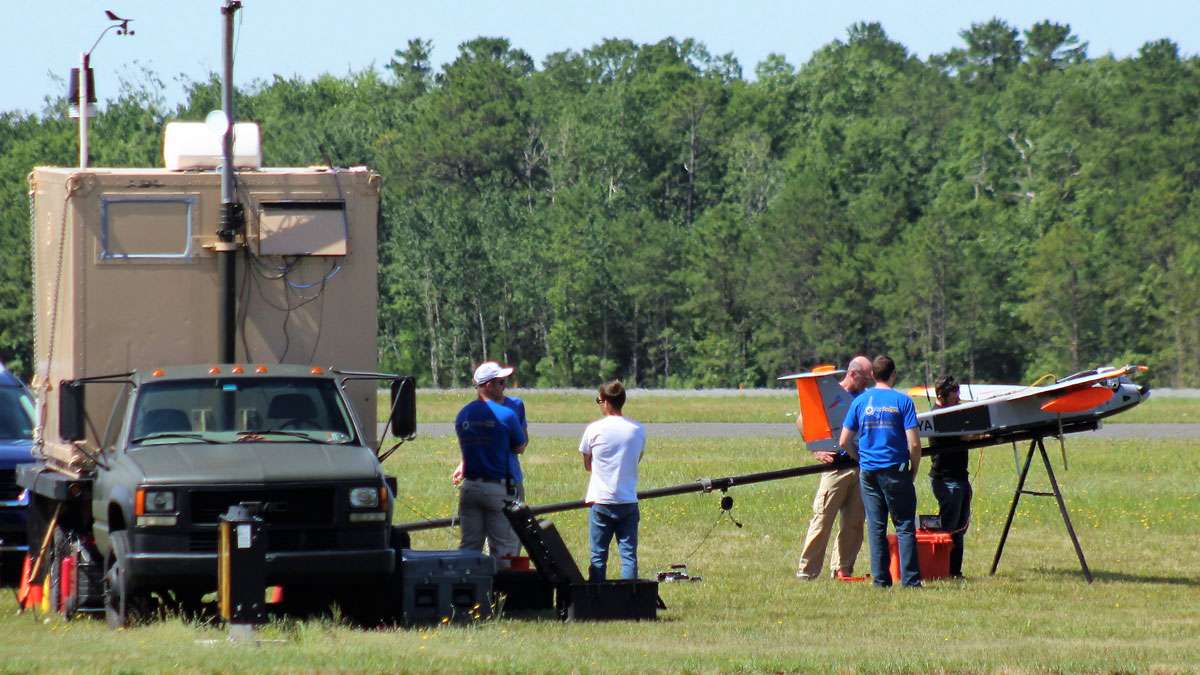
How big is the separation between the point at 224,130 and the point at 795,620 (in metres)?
5.78

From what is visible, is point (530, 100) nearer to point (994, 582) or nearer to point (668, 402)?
point (668, 402)

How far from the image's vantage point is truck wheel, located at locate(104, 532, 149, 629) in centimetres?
1243

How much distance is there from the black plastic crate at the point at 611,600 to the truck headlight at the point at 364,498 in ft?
5.94

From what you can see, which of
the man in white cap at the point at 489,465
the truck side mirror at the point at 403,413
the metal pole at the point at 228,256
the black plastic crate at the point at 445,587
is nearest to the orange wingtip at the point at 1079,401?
the man in white cap at the point at 489,465

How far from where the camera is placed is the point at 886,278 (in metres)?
88.9

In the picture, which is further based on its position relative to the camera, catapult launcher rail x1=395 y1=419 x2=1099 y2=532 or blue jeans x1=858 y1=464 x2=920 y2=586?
catapult launcher rail x1=395 y1=419 x2=1099 y2=532

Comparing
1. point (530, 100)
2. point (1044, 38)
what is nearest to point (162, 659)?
point (530, 100)

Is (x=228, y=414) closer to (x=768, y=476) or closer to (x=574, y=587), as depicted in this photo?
(x=574, y=587)

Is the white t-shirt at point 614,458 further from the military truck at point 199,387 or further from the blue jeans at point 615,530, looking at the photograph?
the military truck at point 199,387

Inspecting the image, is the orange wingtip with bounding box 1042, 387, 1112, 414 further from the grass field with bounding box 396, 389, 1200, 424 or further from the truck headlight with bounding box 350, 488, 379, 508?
the grass field with bounding box 396, 389, 1200, 424

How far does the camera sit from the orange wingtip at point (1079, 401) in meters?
17.0

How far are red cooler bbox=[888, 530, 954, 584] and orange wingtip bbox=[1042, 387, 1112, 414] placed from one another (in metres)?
1.56

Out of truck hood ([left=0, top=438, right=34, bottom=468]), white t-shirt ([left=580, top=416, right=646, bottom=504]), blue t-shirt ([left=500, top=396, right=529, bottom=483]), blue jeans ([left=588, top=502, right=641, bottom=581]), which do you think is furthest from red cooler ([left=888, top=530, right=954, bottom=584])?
truck hood ([left=0, top=438, right=34, bottom=468])

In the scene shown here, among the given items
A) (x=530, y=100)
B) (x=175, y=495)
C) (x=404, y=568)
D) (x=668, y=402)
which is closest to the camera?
(x=175, y=495)
